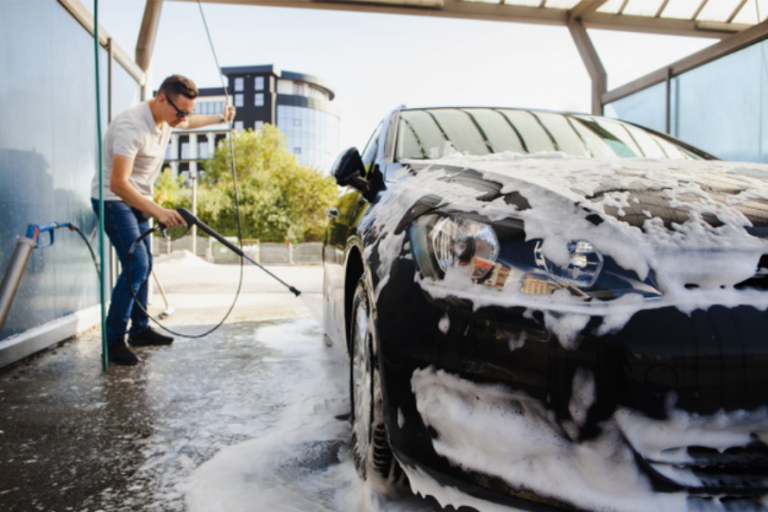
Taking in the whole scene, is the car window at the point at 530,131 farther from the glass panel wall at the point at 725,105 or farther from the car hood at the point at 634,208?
the glass panel wall at the point at 725,105

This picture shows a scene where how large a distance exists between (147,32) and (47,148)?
329cm

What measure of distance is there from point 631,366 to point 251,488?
4.73 feet

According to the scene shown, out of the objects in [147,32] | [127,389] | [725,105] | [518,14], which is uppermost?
[518,14]

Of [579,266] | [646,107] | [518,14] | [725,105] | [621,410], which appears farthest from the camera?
[518,14]

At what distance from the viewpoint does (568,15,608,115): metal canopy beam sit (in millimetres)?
8398

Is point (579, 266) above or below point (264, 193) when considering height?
below

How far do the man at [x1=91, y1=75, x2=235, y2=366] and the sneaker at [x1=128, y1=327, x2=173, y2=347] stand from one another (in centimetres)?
56

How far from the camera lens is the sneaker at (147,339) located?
16.8 ft

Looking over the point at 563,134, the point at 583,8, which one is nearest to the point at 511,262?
the point at 563,134

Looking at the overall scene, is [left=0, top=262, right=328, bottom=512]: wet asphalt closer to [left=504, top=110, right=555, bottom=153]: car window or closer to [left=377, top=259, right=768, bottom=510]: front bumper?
[left=377, top=259, right=768, bottom=510]: front bumper

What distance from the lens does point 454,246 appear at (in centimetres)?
166

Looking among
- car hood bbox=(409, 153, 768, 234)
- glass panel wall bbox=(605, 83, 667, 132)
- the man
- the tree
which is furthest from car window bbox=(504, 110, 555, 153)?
the tree

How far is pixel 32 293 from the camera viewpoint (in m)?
4.49

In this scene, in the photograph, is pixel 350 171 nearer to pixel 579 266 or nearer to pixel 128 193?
pixel 579 266
